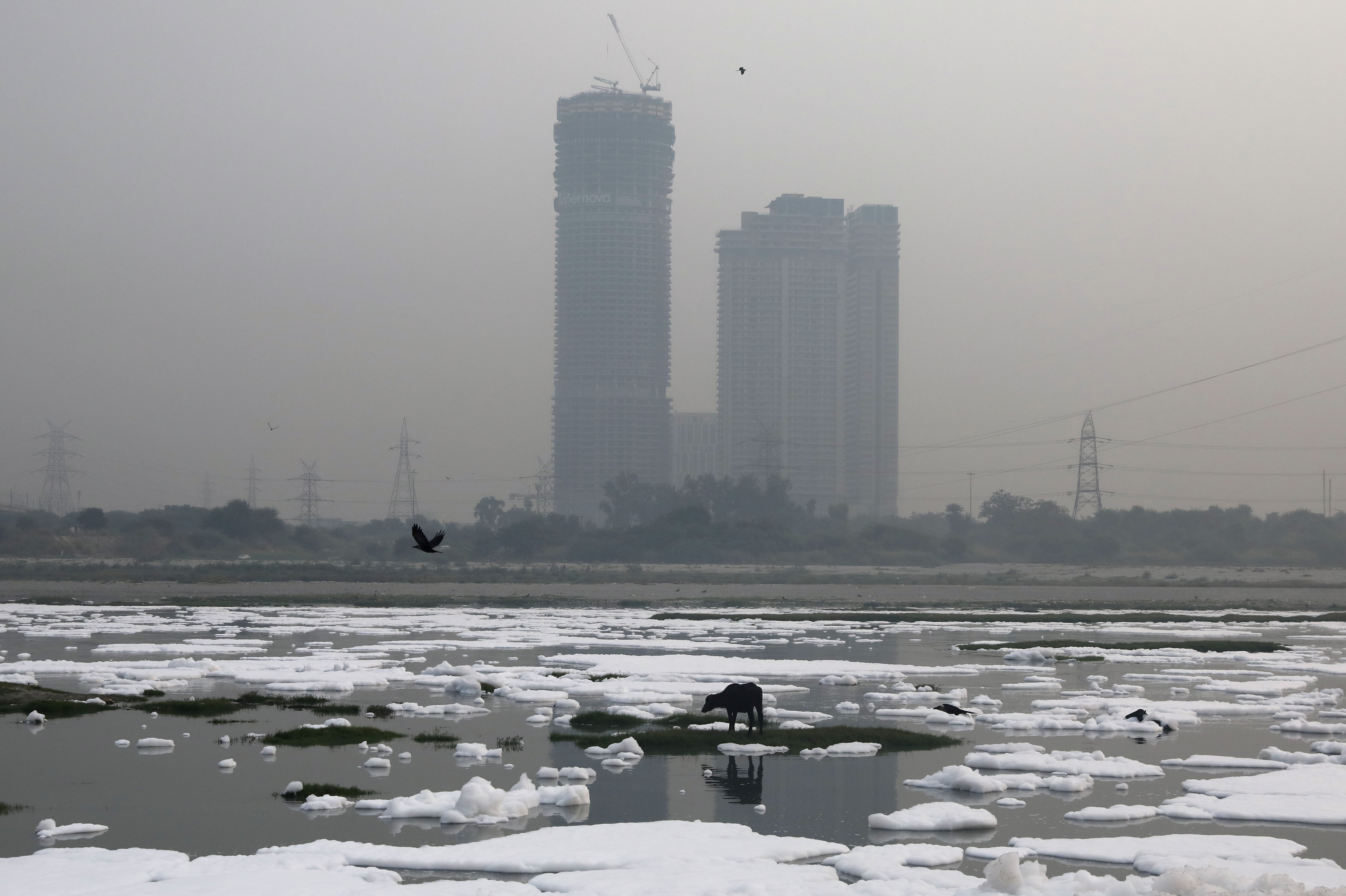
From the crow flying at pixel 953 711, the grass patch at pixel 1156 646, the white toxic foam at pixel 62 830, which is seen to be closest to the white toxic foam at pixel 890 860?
the white toxic foam at pixel 62 830

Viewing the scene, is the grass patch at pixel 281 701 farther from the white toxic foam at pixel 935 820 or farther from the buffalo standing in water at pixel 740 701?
the white toxic foam at pixel 935 820

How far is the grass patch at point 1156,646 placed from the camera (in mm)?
40469

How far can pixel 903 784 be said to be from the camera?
645 inches

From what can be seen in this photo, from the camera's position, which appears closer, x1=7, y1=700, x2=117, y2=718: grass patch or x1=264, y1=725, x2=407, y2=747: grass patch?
x1=264, y1=725, x2=407, y2=747: grass patch

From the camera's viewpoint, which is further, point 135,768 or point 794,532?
point 794,532

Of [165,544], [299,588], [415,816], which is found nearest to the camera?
[415,816]

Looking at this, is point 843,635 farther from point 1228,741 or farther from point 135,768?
Result: point 135,768

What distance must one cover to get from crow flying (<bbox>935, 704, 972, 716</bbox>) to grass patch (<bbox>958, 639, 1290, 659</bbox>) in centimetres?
1656

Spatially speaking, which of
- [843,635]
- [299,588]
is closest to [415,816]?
[843,635]

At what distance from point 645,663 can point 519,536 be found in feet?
482

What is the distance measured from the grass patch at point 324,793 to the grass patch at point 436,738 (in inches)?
151

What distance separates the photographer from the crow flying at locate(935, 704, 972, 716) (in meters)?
23.2

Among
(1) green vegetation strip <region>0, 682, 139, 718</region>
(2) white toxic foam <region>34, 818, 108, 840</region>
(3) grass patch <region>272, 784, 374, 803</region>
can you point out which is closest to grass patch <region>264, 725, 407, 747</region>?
(3) grass patch <region>272, 784, 374, 803</region>

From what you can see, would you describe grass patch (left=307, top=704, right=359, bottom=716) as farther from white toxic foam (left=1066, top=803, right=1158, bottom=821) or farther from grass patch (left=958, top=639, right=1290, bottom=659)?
grass patch (left=958, top=639, right=1290, bottom=659)
